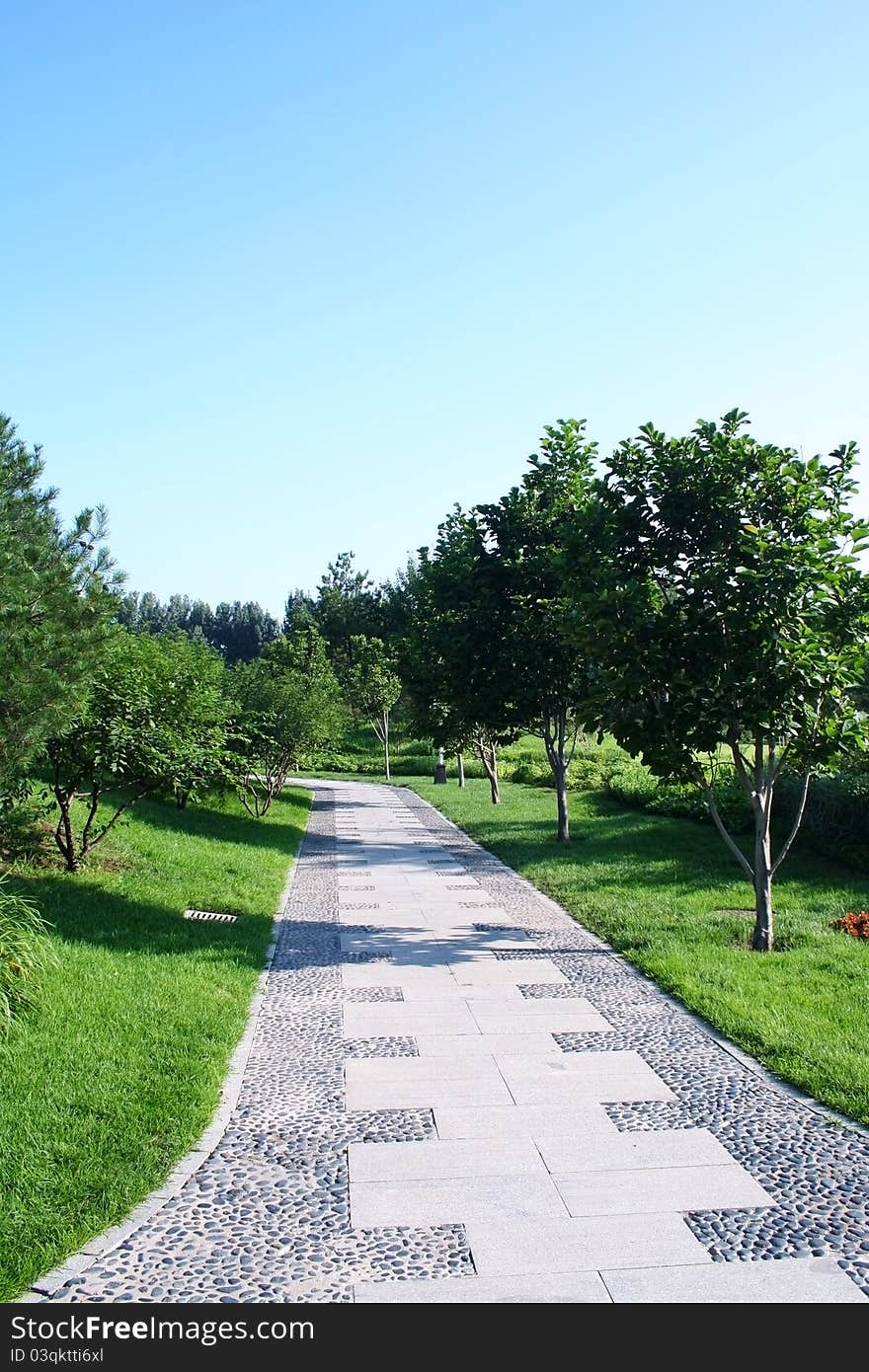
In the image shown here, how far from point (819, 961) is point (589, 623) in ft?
10.7

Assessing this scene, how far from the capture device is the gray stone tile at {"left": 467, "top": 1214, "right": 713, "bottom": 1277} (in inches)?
134

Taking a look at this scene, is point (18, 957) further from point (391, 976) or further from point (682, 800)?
point (682, 800)

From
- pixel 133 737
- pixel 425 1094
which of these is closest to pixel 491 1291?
pixel 425 1094

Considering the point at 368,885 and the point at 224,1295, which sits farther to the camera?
the point at 368,885

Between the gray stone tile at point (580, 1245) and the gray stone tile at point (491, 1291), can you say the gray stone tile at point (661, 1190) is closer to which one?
the gray stone tile at point (580, 1245)

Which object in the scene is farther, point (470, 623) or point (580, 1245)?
point (470, 623)

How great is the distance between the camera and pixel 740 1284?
3266 mm

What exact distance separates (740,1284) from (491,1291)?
84cm

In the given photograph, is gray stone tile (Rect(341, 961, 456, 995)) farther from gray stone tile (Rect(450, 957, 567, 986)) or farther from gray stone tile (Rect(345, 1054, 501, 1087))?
gray stone tile (Rect(345, 1054, 501, 1087))

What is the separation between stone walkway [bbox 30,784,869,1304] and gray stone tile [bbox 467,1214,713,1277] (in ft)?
0.03

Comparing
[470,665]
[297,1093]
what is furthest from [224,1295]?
[470,665]

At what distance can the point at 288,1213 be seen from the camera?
12.6 feet
